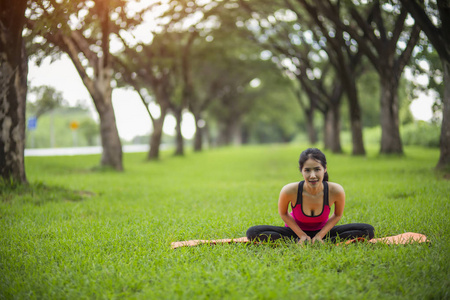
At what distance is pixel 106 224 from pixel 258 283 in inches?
135

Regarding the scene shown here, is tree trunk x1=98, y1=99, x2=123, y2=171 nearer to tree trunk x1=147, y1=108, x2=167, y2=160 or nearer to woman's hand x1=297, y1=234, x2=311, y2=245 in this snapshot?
tree trunk x1=147, y1=108, x2=167, y2=160

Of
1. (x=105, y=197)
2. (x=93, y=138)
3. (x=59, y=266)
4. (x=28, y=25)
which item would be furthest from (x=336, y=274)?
(x=93, y=138)

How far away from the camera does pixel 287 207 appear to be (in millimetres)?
4527

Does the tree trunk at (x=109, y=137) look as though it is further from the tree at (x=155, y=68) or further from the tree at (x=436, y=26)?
the tree at (x=436, y=26)

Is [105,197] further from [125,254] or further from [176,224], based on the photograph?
[125,254]

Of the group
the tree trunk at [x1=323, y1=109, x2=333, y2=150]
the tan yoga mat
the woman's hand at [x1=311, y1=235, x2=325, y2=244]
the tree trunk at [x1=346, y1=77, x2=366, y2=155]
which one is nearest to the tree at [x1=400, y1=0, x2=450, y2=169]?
the tan yoga mat

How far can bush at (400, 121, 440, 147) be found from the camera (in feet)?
89.6

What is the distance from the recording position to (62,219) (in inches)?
263

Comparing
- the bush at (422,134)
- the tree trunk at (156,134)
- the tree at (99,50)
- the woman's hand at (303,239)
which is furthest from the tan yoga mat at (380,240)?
the bush at (422,134)

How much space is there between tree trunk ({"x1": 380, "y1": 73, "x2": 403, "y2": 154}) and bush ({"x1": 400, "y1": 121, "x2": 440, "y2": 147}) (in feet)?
28.0

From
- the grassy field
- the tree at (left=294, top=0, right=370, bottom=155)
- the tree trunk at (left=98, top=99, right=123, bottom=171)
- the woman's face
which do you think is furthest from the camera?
the tree at (left=294, top=0, right=370, bottom=155)

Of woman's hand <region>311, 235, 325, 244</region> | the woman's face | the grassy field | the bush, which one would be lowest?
the grassy field

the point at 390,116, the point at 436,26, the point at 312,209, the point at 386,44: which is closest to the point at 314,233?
the point at 312,209

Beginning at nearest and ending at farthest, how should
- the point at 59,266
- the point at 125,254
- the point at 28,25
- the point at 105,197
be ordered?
the point at 59,266 < the point at 125,254 < the point at 105,197 < the point at 28,25
